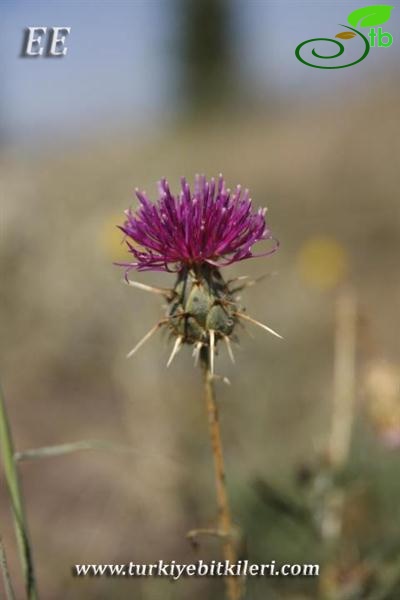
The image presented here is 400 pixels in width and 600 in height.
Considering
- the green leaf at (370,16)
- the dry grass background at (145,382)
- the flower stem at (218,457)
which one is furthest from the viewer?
the dry grass background at (145,382)

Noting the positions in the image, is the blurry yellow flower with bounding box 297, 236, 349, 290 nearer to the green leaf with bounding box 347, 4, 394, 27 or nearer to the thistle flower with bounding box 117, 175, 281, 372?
the green leaf with bounding box 347, 4, 394, 27

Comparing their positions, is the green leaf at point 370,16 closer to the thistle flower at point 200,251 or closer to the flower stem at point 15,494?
the thistle flower at point 200,251

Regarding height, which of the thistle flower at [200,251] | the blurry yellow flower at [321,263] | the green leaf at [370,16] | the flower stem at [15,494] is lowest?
the flower stem at [15,494]

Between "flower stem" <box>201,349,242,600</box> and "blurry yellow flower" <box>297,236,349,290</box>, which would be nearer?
"flower stem" <box>201,349,242,600</box>

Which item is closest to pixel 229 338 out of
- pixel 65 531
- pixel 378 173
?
pixel 65 531

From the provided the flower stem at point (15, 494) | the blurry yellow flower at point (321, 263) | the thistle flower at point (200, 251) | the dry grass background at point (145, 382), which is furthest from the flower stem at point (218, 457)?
the blurry yellow flower at point (321, 263)

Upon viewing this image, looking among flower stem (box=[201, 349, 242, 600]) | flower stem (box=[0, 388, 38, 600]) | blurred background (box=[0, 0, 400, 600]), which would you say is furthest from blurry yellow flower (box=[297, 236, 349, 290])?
flower stem (box=[0, 388, 38, 600])

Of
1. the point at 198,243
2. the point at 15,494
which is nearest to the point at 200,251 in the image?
the point at 198,243

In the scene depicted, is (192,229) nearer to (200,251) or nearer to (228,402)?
(200,251)
